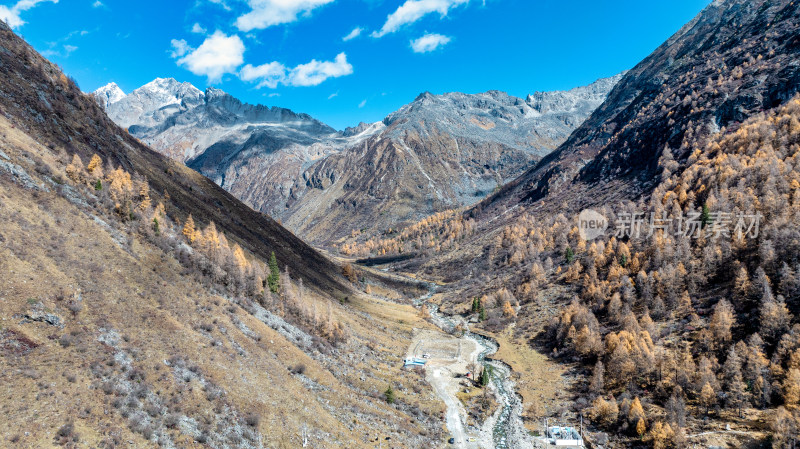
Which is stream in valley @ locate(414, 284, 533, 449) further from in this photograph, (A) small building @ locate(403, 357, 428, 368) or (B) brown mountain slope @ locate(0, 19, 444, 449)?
(A) small building @ locate(403, 357, 428, 368)

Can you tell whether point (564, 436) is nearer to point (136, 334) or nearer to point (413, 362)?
point (413, 362)

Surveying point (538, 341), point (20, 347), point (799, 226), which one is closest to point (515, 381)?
point (538, 341)

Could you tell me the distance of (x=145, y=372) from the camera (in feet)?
114

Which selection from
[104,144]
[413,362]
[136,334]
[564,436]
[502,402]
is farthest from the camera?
[104,144]

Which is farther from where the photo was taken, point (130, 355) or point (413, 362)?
point (413, 362)

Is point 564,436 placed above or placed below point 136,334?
above

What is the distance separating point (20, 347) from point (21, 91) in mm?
69097

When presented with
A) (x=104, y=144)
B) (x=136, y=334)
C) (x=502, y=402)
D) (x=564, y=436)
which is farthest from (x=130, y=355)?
(x=104, y=144)

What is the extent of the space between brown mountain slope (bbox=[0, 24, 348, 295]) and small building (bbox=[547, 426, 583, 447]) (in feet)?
222

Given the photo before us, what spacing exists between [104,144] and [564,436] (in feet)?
354

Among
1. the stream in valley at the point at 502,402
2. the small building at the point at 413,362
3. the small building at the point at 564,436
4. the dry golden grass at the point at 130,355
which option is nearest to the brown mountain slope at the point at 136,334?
the dry golden grass at the point at 130,355

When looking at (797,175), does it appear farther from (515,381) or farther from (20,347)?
(20,347)

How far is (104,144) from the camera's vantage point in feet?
284

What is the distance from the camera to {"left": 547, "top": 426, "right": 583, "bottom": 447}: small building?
193 feet
